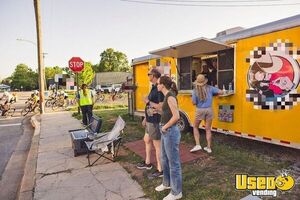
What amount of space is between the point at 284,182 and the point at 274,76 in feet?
6.51

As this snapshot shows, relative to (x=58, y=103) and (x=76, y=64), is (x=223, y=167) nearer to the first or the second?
(x=76, y=64)

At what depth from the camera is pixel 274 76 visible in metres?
4.86

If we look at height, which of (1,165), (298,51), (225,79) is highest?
(298,51)

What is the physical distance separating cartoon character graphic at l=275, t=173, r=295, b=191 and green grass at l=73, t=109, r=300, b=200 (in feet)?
0.29

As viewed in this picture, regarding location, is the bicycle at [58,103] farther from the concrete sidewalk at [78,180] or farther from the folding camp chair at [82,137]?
the concrete sidewalk at [78,180]

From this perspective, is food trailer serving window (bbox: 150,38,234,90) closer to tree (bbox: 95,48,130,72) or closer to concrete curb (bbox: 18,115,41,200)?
concrete curb (bbox: 18,115,41,200)

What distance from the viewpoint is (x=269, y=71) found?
16.2ft

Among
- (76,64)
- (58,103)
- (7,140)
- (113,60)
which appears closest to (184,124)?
(7,140)

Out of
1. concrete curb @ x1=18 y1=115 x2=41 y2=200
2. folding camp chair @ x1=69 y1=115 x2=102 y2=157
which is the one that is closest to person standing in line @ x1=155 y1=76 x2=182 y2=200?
concrete curb @ x1=18 y1=115 x2=41 y2=200

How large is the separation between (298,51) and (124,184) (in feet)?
12.8

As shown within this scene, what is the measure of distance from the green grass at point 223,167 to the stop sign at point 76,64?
707cm

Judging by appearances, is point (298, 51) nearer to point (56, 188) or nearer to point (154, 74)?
A: point (154, 74)

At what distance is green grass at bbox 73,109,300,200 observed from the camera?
3.79 m

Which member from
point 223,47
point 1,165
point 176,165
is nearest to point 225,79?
point 223,47
